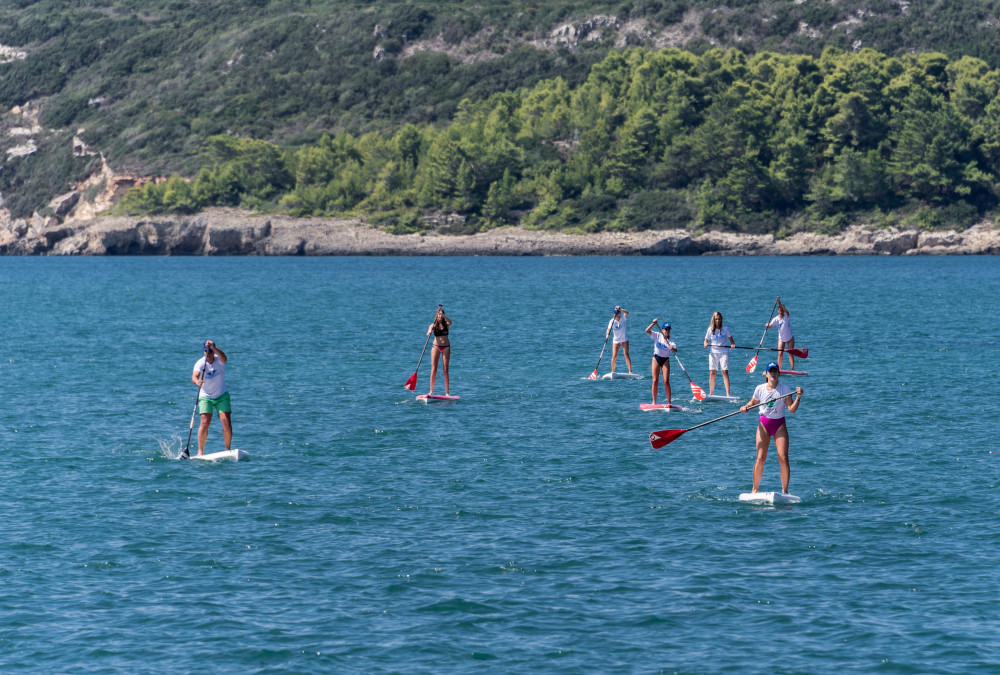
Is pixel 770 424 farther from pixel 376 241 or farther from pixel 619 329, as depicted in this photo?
pixel 376 241

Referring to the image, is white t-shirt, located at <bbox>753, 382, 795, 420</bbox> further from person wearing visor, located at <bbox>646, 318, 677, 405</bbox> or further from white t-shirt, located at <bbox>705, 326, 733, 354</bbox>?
white t-shirt, located at <bbox>705, 326, 733, 354</bbox>

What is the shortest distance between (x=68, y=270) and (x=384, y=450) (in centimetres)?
10839

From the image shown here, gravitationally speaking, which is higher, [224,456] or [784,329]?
[784,329]

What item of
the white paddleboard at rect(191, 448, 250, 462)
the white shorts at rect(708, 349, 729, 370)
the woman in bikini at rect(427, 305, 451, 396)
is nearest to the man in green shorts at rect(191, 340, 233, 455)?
the white paddleboard at rect(191, 448, 250, 462)

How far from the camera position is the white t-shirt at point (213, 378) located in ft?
72.8

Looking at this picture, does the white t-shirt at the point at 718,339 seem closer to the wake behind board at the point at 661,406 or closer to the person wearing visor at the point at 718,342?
the person wearing visor at the point at 718,342

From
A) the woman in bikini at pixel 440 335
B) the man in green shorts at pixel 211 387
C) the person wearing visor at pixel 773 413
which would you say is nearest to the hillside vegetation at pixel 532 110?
the woman in bikini at pixel 440 335

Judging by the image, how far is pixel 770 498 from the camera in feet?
63.4

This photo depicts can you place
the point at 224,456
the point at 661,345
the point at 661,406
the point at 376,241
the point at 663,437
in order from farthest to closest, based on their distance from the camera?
the point at 376,241 < the point at 661,406 < the point at 661,345 < the point at 224,456 < the point at 663,437

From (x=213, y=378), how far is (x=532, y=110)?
12682 centimetres

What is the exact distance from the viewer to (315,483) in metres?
21.2

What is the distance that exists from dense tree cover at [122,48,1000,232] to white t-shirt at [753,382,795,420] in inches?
4281

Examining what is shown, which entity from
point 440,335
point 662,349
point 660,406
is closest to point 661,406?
point 660,406

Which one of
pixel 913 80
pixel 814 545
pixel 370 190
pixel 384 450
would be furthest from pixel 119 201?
pixel 814 545
